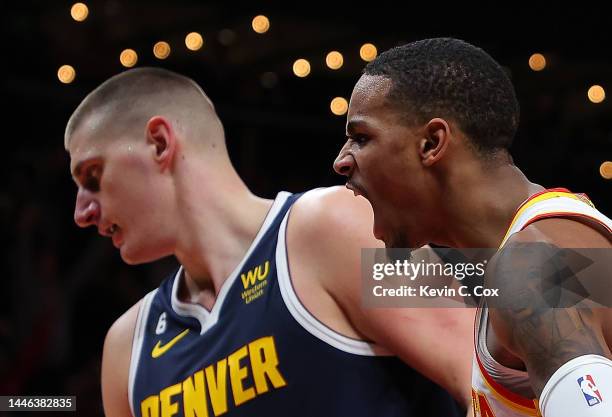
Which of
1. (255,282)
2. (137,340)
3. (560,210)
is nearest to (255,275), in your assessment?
(255,282)

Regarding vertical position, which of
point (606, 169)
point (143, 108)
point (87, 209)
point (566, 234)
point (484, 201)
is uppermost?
point (606, 169)

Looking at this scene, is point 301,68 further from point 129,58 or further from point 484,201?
point 484,201

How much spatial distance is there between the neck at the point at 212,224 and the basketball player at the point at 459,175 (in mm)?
902

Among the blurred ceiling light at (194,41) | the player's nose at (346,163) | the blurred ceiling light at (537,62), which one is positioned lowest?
the player's nose at (346,163)

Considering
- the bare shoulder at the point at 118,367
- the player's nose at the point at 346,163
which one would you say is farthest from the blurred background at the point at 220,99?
the player's nose at the point at 346,163

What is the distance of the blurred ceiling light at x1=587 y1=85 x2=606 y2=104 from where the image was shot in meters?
6.23

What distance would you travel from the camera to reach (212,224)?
9.11 ft

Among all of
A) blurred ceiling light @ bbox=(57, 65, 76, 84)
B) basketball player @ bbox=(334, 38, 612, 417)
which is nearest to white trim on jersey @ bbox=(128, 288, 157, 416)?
basketball player @ bbox=(334, 38, 612, 417)

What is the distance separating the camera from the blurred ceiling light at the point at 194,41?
20.3 ft

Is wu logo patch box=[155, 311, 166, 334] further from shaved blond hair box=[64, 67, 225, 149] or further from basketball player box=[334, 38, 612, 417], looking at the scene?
basketball player box=[334, 38, 612, 417]

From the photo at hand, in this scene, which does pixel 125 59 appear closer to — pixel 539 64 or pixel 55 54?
pixel 55 54

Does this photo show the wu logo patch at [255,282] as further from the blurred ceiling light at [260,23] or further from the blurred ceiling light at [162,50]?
the blurred ceiling light at [162,50]

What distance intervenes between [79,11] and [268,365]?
13.0 ft

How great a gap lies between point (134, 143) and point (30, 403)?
210cm
